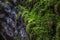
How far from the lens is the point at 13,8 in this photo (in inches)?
260

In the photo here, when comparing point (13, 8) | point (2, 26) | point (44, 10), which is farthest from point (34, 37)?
point (2, 26)

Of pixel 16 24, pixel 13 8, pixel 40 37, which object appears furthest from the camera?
pixel 13 8

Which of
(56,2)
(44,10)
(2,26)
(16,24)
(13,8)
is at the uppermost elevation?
(56,2)

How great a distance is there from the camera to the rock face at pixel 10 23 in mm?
5801

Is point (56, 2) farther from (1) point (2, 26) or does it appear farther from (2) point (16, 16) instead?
(1) point (2, 26)

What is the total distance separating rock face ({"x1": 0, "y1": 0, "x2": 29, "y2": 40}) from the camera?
19.0 feet

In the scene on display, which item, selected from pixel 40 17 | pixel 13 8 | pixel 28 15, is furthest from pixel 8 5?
pixel 40 17

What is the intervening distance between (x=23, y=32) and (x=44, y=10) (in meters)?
1.10

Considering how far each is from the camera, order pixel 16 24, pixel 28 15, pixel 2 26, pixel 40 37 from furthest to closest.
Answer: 1. pixel 2 26
2. pixel 16 24
3. pixel 28 15
4. pixel 40 37

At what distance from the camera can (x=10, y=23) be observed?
260 inches

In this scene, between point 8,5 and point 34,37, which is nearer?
point 34,37

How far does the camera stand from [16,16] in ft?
20.0

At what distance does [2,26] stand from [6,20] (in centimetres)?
44

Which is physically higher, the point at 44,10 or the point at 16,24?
the point at 44,10
